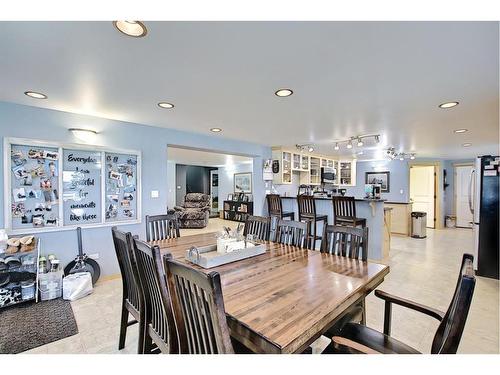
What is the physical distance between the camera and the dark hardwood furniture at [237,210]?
883 centimetres

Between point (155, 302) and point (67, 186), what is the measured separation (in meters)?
2.44

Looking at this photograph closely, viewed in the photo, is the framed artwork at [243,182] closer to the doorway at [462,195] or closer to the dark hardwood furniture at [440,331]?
the doorway at [462,195]

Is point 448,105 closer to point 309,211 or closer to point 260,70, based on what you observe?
point 260,70

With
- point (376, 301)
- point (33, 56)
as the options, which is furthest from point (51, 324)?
point (376, 301)

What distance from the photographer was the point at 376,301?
9.11 ft

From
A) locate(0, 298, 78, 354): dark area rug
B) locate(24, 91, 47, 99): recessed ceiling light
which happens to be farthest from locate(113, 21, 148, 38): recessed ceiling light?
locate(0, 298, 78, 354): dark area rug

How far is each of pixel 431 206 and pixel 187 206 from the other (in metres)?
8.02

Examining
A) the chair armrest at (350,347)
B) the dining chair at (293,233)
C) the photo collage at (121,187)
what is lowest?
the chair armrest at (350,347)

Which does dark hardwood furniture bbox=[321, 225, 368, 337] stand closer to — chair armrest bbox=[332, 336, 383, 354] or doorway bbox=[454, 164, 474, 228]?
chair armrest bbox=[332, 336, 383, 354]

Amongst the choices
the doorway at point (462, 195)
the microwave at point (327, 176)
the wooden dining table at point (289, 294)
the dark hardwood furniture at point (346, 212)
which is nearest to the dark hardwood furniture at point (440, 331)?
the wooden dining table at point (289, 294)

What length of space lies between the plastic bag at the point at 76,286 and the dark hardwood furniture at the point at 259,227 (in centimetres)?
197

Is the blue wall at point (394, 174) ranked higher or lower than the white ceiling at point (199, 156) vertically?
lower

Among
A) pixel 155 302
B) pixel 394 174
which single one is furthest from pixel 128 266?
pixel 394 174

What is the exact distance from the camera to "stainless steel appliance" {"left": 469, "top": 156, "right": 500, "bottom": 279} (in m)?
3.50
